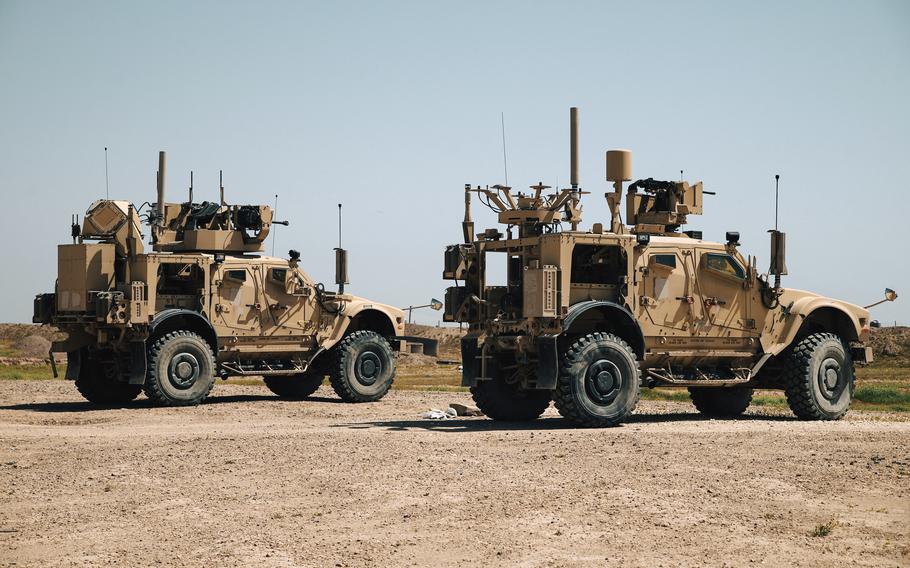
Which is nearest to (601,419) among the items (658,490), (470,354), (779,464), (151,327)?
(470,354)

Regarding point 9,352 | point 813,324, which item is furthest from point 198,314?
point 9,352

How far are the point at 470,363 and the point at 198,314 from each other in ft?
19.9

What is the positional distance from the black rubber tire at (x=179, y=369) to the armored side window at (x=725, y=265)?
8724mm

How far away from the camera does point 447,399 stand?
2528 cm

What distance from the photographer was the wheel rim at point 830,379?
19.5m

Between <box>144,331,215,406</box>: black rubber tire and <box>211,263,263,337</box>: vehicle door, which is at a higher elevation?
<box>211,263,263,337</box>: vehicle door

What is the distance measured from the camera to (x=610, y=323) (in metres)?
18.4

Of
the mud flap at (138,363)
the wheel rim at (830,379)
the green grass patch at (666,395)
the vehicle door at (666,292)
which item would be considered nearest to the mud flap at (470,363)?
the vehicle door at (666,292)

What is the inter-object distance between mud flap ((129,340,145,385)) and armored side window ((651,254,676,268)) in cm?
871

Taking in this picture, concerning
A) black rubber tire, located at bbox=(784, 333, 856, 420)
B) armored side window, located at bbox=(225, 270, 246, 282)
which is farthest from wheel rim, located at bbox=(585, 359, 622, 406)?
armored side window, located at bbox=(225, 270, 246, 282)

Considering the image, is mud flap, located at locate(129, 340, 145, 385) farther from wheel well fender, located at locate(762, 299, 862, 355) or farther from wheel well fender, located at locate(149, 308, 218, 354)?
wheel well fender, located at locate(762, 299, 862, 355)

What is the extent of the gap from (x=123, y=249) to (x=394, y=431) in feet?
24.7

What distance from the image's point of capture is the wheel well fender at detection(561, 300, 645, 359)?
17969 mm

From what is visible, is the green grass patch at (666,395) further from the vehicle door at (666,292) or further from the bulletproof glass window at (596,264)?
the bulletproof glass window at (596,264)
